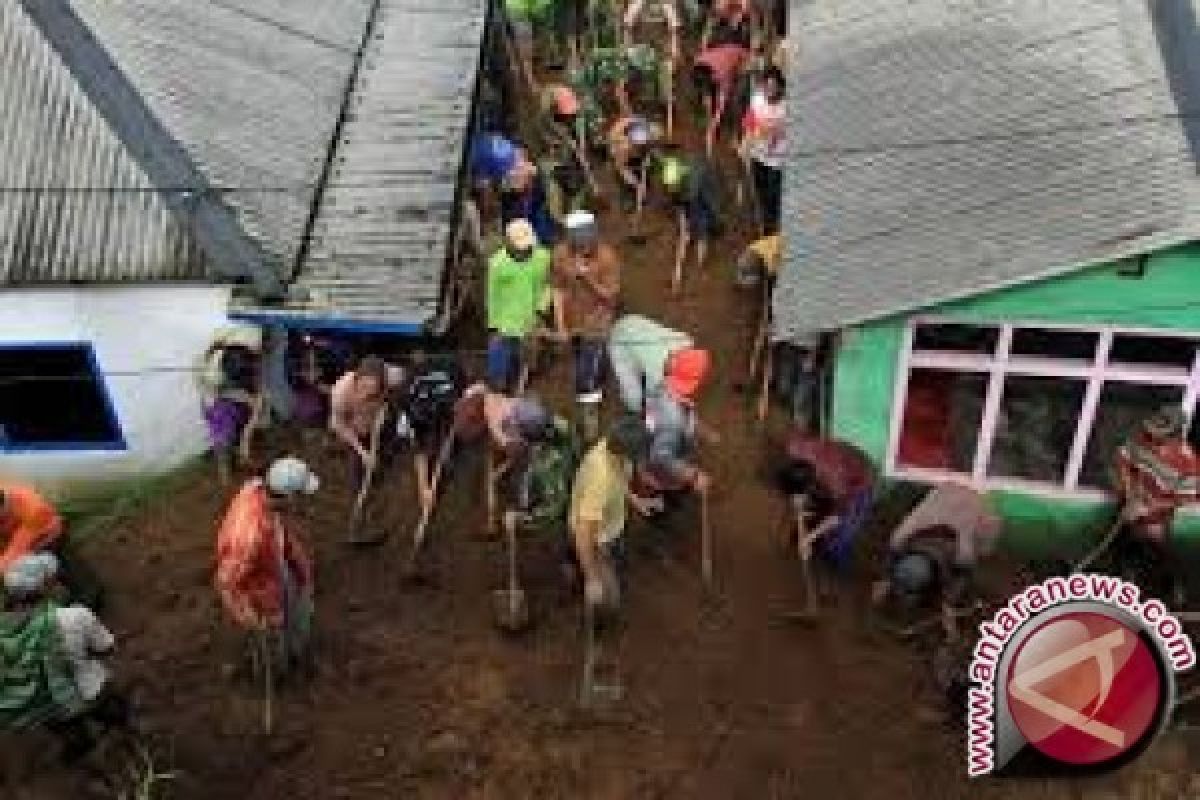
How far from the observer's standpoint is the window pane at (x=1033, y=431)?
1275 centimetres

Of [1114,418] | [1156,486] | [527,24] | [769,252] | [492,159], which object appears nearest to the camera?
[1156,486]

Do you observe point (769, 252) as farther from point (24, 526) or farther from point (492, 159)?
point (24, 526)

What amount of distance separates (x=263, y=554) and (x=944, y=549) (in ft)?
16.5

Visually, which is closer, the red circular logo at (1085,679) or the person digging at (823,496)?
the red circular logo at (1085,679)

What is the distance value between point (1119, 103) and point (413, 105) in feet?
24.8

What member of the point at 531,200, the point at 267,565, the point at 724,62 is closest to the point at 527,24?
the point at 724,62

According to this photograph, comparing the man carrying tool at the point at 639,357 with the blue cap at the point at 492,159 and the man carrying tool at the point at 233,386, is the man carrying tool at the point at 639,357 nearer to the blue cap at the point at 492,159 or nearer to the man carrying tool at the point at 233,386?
the man carrying tool at the point at 233,386

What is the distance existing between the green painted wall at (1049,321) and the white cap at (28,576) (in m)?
6.43

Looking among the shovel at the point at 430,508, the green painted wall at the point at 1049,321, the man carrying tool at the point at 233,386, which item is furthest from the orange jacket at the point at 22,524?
the green painted wall at the point at 1049,321

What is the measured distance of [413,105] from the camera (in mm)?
16781

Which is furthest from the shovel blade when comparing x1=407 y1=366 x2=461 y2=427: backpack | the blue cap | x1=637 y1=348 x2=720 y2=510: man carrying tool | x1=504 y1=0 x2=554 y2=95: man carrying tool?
x1=504 y1=0 x2=554 y2=95: man carrying tool

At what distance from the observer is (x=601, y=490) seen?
428 inches

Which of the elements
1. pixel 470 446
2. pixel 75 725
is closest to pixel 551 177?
pixel 470 446

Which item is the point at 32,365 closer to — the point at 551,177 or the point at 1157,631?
the point at 551,177
